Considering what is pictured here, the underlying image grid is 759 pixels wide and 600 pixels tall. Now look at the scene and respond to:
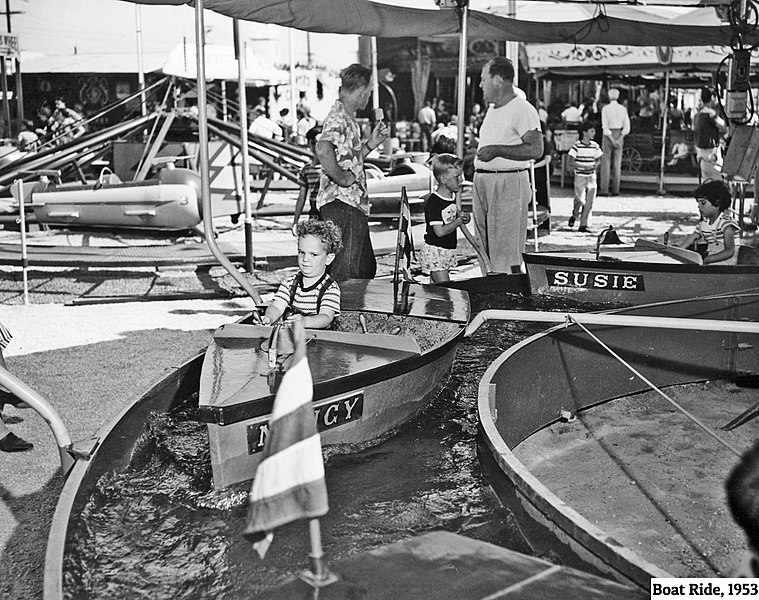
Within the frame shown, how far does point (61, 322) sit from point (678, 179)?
14922 mm

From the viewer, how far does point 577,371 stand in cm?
592

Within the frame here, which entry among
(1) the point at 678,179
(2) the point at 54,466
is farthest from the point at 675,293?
(1) the point at 678,179

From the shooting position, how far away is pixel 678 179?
19578mm

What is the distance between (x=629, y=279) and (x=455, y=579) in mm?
4599

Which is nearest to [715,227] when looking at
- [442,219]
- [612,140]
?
[442,219]

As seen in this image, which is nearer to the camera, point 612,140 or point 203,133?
point 203,133

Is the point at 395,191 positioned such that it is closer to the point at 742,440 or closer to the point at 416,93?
the point at 742,440

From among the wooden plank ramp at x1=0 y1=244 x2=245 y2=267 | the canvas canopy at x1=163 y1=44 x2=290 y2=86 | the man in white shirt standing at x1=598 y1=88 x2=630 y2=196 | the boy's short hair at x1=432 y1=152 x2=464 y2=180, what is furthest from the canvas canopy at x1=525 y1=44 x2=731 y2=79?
the boy's short hair at x1=432 y1=152 x2=464 y2=180

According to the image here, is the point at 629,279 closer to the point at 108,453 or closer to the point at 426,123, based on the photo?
the point at 108,453

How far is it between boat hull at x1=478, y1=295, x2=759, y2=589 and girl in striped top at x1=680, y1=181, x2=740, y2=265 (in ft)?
3.48

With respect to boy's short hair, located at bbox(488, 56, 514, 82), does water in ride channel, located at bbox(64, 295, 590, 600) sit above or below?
below

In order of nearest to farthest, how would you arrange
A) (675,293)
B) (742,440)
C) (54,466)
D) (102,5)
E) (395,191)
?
(54,466)
(742,440)
(675,293)
(395,191)
(102,5)

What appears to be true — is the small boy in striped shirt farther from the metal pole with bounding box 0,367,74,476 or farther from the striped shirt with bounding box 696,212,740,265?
the striped shirt with bounding box 696,212,740,265

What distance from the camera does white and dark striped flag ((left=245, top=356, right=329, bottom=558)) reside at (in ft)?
8.18
